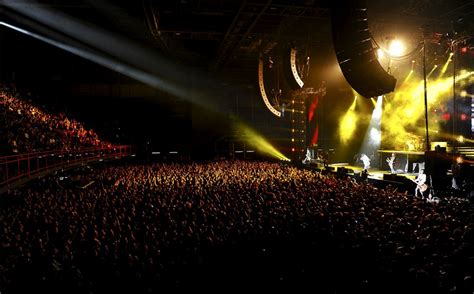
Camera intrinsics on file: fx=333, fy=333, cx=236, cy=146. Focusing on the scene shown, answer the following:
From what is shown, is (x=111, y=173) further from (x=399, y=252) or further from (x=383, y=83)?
(x=399, y=252)

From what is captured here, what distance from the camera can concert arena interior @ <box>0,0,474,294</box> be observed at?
377 centimetres

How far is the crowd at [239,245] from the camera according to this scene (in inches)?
135

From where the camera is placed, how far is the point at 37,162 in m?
9.42

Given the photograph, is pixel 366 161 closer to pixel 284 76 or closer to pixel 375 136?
pixel 375 136

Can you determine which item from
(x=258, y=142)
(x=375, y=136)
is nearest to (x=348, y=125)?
(x=375, y=136)

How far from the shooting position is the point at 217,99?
23.3 metres

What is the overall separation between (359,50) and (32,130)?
11956 mm

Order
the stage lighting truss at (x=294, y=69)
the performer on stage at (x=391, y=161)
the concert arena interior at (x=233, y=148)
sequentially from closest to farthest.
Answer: the concert arena interior at (x=233, y=148) → the stage lighting truss at (x=294, y=69) → the performer on stage at (x=391, y=161)

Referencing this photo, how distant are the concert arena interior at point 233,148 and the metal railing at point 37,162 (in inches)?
3.7

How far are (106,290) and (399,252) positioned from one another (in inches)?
122

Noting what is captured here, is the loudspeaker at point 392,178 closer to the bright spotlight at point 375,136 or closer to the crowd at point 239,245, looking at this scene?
the crowd at point 239,245

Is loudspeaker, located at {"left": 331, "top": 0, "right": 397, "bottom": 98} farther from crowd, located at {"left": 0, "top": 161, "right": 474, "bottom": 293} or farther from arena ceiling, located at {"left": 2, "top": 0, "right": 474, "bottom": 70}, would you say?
arena ceiling, located at {"left": 2, "top": 0, "right": 474, "bottom": 70}

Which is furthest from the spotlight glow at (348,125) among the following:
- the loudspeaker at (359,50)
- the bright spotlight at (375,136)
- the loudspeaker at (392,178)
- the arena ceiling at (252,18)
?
the loudspeaker at (359,50)

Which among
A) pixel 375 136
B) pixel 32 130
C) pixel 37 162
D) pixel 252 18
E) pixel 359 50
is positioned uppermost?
pixel 252 18
